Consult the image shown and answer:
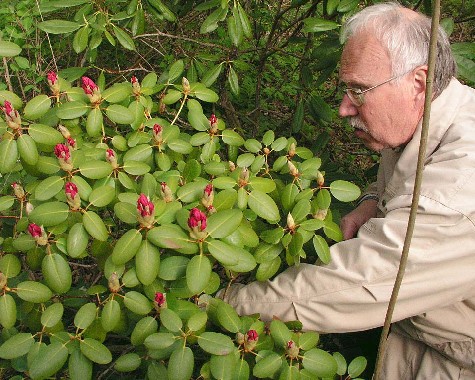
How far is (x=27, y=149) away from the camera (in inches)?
63.0

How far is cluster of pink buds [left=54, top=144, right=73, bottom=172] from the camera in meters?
1.53

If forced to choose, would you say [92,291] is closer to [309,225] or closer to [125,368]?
[125,368]

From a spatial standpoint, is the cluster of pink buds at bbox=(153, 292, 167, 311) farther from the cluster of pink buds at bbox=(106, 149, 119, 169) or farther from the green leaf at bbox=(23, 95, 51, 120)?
the green leaf at bbox=(23, 95, 51, 120)

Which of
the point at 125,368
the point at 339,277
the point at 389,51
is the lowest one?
the point at 125,368

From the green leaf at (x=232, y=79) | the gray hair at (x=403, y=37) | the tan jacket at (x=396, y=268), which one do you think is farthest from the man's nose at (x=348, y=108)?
the green leaf at (x=232, y=79)

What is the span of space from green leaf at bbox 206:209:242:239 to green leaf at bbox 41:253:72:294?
454 millimetres

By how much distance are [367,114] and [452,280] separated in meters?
0.74

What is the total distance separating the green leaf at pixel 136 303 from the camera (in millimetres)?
1531

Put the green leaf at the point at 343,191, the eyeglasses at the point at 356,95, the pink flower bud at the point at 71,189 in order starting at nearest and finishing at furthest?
the pink flower bud at the point at 71,189 < the green leaf at the point at 343,191 < the eyeglasses at the point at 356,95

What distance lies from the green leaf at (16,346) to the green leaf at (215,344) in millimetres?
516

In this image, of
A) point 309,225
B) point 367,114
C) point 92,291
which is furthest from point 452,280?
point 92,291

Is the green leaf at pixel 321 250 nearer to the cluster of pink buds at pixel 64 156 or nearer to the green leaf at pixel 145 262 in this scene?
the green leaf at pixel 145 262

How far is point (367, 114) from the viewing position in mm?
2113

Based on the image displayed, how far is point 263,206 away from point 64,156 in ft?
2.04
